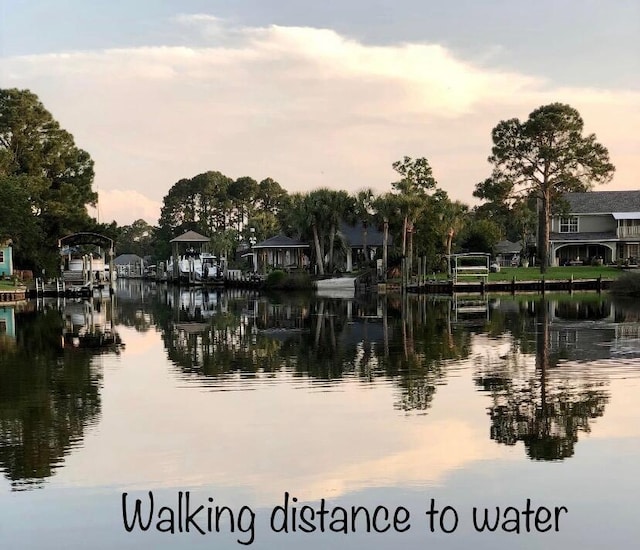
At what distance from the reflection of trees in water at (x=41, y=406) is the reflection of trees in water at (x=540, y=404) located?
694 cm

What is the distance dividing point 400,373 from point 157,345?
36.0 feet

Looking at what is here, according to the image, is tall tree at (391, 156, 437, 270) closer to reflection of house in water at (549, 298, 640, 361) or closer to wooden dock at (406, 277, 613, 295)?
wooden dock at (406, 277, 613, 295)

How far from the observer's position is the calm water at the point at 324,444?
9.70m

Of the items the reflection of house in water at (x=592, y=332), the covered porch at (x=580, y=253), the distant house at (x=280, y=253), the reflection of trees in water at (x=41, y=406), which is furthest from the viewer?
the distant house at (x=280, y=253)

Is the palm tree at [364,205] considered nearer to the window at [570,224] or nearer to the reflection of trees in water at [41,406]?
the window at [570,224]

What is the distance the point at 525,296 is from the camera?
59719 mm

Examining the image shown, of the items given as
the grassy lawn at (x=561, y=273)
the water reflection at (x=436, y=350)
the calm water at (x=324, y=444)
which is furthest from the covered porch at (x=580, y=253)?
the calm water at (x=324, y=444)

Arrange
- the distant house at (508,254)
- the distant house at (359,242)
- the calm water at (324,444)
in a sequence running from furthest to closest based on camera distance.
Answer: the distant house at (508,254), the distant house at (359,242), the calm water at (324,444)

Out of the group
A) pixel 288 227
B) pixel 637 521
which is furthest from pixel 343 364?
pixel 288 227

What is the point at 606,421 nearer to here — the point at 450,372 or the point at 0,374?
the point at 450,372

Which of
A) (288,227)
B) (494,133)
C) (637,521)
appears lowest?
(637,521)

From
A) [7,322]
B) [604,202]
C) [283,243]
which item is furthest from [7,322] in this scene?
[604,202]

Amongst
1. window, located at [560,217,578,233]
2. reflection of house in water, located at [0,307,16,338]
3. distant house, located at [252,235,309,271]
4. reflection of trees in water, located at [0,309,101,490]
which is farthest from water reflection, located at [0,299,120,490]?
window, located at [560,217,578,233]

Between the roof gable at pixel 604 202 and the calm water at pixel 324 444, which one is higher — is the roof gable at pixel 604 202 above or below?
above
